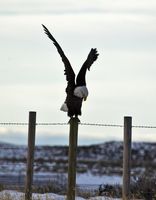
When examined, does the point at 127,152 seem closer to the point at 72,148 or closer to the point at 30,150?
the point at 72,148

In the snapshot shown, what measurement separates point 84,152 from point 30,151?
67.7 meters

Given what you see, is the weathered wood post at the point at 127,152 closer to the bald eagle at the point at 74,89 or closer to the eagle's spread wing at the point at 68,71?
the bald eagle at the point at 74,89

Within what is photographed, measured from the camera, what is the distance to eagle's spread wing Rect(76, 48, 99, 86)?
16.1m

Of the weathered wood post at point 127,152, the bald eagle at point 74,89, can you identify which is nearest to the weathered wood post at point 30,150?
the bald eagle at point 74,89

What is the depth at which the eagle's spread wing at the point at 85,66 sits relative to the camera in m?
16.1

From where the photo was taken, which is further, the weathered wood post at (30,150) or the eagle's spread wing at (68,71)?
the weathered wood post at (30,150)

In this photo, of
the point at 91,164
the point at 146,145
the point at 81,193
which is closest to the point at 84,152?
the point at 146,145

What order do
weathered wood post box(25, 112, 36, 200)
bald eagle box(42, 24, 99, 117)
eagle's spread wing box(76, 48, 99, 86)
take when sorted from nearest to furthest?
bald eagle box(42, 24, 99, 117) → eagle's spread wing box(76, 48, 99, 86) → weathered wood post box(25, 112, 36, 200)

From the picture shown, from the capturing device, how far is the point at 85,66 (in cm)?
1617

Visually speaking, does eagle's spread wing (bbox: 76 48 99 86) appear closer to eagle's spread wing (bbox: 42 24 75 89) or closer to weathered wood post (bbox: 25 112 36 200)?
eagle's spread wing (bbox: 42 24 75 89)

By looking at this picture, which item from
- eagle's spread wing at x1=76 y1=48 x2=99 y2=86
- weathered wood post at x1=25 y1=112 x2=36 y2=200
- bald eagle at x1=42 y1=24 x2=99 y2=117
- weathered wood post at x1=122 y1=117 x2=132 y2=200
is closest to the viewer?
bald eagle at x1=42 y1=24 x2=99 y2=117

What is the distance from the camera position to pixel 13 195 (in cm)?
1839

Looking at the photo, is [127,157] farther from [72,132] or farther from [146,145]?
[146,145]

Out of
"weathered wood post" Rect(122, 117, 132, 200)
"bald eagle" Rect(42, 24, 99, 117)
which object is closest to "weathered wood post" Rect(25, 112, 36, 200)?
"bald eagle" Rect(42, 24, 99, 117)
